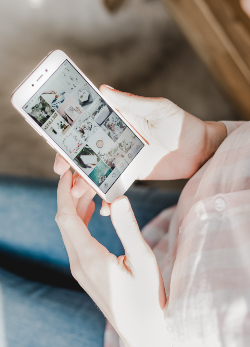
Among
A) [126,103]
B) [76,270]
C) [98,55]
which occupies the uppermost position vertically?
[98,55]

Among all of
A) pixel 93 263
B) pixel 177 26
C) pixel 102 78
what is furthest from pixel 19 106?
pixel 177 26

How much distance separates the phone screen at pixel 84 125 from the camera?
0.51 metres

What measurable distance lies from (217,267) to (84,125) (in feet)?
1.25

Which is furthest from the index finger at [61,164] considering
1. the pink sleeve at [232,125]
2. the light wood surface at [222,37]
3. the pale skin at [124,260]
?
the light wood surface at [222,37]

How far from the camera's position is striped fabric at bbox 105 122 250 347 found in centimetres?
34

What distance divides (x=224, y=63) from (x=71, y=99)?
2.78ft

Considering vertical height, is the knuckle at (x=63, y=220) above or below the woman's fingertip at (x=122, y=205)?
above

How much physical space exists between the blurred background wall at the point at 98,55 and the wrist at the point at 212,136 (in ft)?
1.99

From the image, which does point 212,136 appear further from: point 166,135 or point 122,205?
point 122,205

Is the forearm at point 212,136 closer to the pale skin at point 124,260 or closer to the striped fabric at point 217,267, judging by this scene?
the pale skin at point 124,260

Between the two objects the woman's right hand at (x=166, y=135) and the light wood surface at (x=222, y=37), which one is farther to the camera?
the light wood surface at (x=222, y=37)

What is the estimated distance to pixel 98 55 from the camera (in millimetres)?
1130

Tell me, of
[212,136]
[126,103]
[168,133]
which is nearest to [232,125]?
[212,136]

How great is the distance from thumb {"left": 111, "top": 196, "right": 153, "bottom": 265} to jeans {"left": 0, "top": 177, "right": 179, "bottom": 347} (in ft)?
0.83
